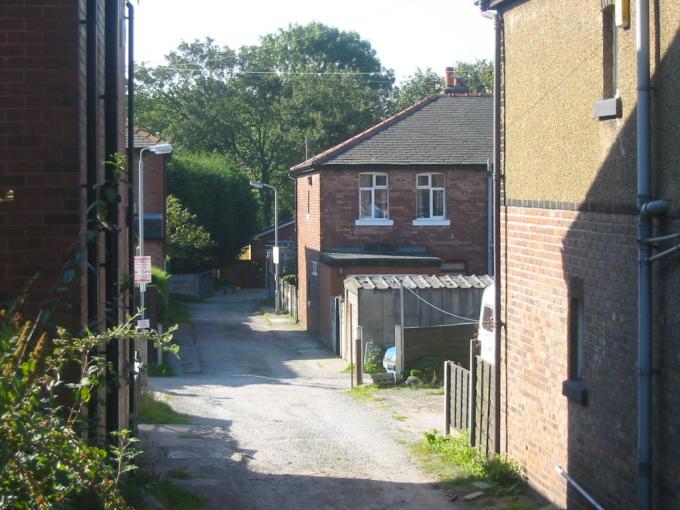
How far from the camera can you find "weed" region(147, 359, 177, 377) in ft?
90.2

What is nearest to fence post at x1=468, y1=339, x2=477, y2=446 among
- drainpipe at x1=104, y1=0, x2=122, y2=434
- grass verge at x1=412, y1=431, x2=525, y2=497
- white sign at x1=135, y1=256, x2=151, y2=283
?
grass verge at x1=412, y1=431, x2=525, y2=497

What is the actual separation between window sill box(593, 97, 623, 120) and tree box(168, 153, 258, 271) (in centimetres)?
4594

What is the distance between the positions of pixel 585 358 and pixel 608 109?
2.49m

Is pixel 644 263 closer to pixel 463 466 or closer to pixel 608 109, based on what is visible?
pixel 608 109

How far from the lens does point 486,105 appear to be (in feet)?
125

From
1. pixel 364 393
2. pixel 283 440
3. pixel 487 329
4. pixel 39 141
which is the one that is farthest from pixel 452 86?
pixel 39 141

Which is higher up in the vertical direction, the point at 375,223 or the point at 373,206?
the point at 373,206

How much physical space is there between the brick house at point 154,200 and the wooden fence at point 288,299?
6.65 meters

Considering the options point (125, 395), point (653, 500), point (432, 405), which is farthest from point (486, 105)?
point (653, 500)

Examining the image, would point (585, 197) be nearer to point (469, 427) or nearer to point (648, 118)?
point (648, 118)

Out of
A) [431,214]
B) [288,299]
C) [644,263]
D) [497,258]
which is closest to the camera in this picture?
[644,263]

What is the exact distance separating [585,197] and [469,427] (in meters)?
5.43

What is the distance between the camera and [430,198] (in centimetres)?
3512

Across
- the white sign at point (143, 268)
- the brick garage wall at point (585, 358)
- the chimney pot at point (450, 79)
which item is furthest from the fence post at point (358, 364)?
the chimney pot at point (450, 79)
